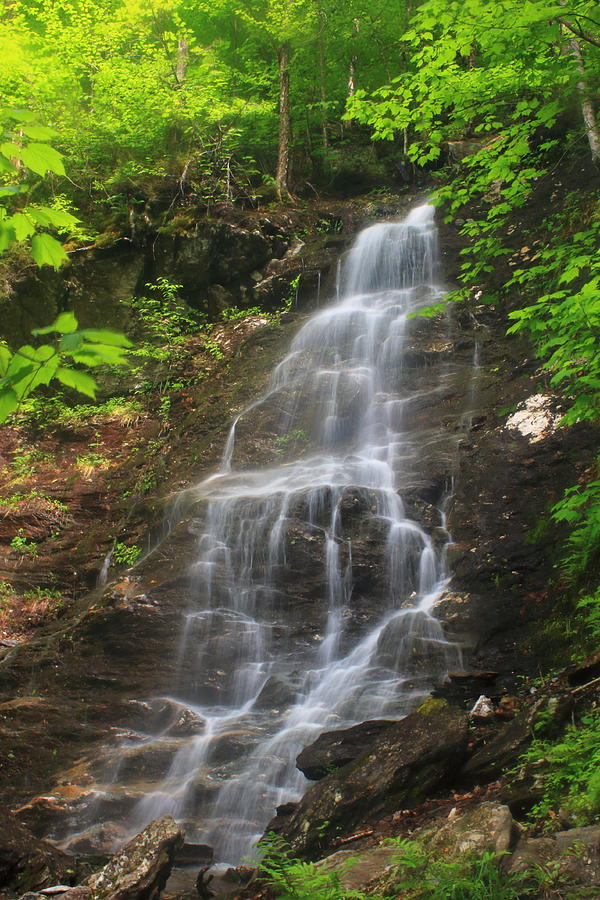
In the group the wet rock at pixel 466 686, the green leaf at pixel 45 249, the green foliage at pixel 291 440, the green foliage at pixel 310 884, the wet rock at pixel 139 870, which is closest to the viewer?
the green leaf at pixel 45 249

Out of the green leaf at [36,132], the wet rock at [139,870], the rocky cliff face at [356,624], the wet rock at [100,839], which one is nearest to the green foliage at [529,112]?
the rocky cliff face at [356,624]

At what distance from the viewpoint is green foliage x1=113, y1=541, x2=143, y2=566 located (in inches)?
366

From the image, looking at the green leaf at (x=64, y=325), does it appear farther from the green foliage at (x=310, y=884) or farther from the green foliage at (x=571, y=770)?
the green foliage at (x=571, y=770)

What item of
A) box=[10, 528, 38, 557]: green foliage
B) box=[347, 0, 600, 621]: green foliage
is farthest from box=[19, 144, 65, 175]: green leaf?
box=[10, 528, 38, 557]: green foliage

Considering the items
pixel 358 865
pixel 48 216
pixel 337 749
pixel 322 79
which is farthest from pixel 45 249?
pixel 322 79

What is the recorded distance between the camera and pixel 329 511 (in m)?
8.34

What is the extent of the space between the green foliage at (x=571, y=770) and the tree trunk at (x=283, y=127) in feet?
51.5

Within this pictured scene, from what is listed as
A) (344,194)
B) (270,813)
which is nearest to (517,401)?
(270,813)

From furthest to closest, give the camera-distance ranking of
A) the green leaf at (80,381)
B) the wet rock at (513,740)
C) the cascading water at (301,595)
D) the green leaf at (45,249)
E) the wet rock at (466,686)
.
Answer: the cascading water at (301,595), the wet rock at (466,686), the wet rock at (513,740), the green leaf at (45,249), the green leaf at (80,381)

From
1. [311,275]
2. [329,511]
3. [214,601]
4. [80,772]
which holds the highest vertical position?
[311,275]

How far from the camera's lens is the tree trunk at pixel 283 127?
16766 millimetres

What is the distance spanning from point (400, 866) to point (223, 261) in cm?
1401

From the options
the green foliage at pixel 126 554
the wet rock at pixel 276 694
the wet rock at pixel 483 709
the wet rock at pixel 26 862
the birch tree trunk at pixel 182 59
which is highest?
the birch tree trunk at pixel 182 59

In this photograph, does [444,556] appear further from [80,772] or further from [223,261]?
[223,261]
